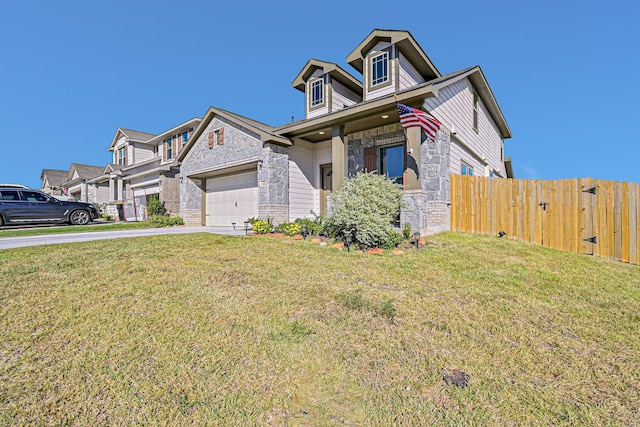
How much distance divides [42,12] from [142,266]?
11463 millimetres

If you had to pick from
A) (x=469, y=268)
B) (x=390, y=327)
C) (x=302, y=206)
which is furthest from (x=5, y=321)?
(x=302, y=206)

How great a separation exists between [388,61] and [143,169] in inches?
740

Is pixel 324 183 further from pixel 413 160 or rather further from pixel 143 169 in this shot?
pixel 143 169

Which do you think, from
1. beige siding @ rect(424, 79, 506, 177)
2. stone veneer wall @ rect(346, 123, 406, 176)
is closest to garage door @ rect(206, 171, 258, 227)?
stone veneer wall @ rect(346, 123, 406, 176)

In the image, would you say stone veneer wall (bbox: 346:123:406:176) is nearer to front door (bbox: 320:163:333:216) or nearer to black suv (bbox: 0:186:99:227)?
front door (bbox: 320:163:333:216)

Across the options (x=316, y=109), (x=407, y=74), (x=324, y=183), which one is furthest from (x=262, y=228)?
(x=407, y=74)

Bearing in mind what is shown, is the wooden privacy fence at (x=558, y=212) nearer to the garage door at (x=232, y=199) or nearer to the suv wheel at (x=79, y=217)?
the garage door at (x=232, y=199)

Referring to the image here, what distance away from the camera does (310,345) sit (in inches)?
100.0

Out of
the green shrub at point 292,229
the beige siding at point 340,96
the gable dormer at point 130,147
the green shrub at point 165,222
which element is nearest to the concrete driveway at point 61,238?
the green shrub at point 292,229

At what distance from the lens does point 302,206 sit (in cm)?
1215

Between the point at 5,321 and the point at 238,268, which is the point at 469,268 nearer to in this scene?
the point at 238,268

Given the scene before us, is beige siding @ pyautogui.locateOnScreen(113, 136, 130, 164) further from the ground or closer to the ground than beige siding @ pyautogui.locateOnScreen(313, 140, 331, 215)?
further from the ground

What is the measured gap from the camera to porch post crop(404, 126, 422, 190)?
8273mm

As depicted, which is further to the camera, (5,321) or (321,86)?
(321,86)
